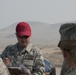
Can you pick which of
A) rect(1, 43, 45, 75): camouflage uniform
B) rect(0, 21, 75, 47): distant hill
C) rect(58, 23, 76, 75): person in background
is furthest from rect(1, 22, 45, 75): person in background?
rect(0, 21, 75, 47): distant hill

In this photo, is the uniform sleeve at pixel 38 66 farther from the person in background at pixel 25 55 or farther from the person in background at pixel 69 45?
the person in background at pixel 69 45

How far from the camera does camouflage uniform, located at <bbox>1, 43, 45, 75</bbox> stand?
453 cm

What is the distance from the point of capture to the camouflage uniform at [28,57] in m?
4.53

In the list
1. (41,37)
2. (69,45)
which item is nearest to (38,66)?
(69,45)

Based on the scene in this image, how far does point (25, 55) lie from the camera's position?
469 cm

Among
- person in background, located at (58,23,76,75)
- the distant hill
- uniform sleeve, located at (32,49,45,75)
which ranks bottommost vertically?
the distant hill

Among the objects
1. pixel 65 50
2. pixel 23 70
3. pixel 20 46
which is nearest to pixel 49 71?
pixel 20 46

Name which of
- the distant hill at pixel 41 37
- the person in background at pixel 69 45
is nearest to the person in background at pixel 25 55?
the person in background at pixel 69 45

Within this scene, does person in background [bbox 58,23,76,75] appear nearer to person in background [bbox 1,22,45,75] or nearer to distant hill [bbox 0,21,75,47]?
person in background [bbox 1,22,45,75]

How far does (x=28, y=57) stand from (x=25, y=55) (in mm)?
83

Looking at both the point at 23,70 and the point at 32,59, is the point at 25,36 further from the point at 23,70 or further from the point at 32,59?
the point at 23,70

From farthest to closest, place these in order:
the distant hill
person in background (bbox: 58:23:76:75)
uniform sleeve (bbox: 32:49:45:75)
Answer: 1. the distant hill
2. uniform sleeve (bbox: 32:49:45:75)
3. person in background (bbox: 58:23:76:75)

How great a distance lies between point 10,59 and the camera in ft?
15.5

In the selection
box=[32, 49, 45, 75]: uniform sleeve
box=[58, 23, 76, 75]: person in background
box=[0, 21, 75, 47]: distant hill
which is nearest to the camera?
box=[58, 23, 76, 75]: person in background
